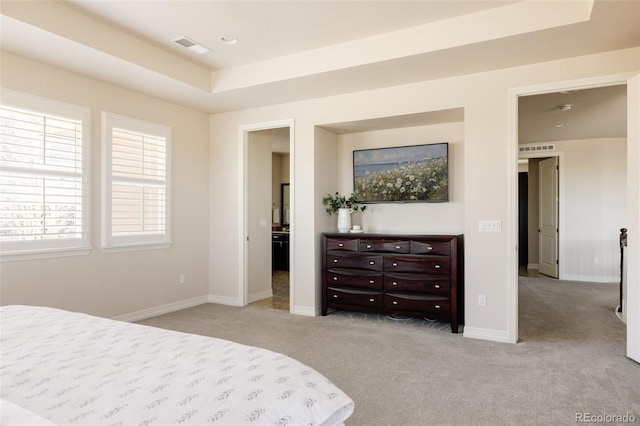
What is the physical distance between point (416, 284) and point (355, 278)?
2.35 feet

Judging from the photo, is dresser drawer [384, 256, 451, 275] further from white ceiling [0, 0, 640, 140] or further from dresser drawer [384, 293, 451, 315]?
white ceiling [0, 0, 640, 140]

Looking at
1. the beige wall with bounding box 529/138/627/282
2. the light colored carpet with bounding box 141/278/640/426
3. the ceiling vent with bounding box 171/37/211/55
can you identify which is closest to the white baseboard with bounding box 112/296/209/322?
the light colored carpet with bounding box 141/278/640/426

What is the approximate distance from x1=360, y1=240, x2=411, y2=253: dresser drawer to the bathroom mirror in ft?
15.6

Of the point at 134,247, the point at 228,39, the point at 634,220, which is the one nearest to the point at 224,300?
the point at 134,247

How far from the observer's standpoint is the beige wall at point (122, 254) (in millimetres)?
3492

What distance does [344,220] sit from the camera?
16.0 ft

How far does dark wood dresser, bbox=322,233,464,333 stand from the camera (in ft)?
13.2

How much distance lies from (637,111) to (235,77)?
3784mm

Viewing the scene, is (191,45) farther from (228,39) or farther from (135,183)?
(135,183)

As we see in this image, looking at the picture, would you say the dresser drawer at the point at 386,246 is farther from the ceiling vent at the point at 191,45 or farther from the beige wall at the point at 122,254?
the ceiling vent at the point at 191,45

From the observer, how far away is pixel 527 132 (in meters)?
6.68

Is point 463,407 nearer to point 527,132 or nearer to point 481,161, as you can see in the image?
point 481,161

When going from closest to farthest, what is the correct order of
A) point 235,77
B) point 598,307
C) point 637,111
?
point 637,111, point 235,77, point 598,307

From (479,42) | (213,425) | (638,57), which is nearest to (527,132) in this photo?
(638,57)
